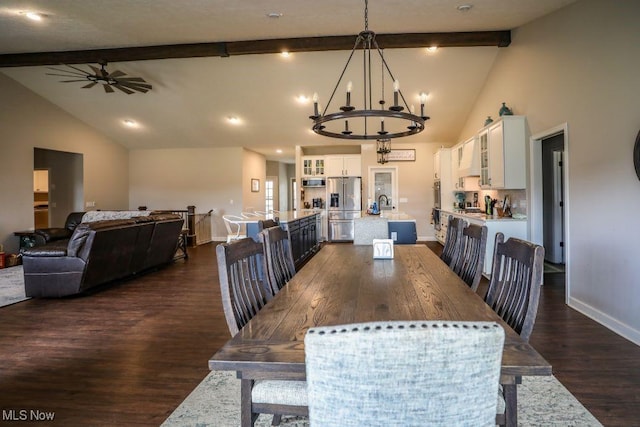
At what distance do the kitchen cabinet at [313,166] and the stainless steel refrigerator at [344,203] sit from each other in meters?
0.50

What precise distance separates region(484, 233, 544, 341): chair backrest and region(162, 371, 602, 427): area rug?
71 centimetres

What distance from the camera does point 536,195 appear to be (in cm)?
495

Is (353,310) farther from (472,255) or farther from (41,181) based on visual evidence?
(41,181)

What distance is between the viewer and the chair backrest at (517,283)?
144 cm

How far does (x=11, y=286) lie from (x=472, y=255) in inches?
233

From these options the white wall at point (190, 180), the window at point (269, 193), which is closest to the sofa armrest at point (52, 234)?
the white wall at point (190, 180)

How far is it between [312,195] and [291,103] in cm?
309

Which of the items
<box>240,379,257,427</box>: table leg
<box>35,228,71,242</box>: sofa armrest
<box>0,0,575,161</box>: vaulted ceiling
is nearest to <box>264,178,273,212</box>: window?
<box>0,0,575,161</box>: vaulted ceiling

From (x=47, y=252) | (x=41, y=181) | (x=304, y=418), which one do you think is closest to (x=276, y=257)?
(x=304, y=418)

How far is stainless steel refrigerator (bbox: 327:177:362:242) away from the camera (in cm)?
952

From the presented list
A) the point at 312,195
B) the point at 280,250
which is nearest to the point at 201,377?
the point at 280,250

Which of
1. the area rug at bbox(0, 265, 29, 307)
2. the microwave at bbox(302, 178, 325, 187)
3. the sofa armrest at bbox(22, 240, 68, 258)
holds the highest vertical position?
the microwave at bbox(302, 178, 325, 187)

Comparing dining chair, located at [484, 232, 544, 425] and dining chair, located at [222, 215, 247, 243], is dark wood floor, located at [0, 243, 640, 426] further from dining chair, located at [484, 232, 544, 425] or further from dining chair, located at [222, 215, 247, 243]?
dining chair, located at [222, 215, 247, 243]
